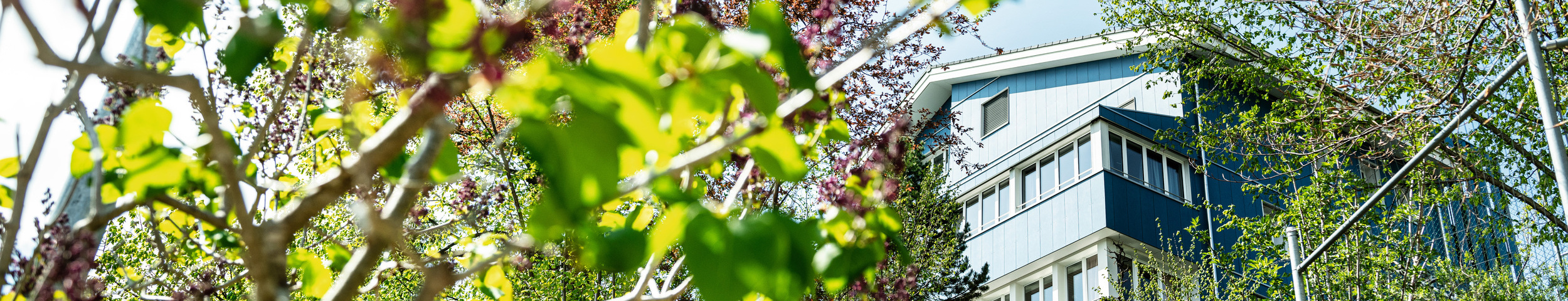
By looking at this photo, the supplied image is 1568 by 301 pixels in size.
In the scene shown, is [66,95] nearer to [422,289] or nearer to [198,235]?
[422,289]

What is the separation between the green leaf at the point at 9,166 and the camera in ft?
5.37

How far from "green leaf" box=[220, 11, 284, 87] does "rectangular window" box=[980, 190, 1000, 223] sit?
16764 millimetres

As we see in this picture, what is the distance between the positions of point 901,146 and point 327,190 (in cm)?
129

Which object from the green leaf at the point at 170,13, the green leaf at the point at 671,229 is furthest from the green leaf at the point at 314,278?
the green leaf at the point at 671,229

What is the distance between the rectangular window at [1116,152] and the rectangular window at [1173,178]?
41.4 inches

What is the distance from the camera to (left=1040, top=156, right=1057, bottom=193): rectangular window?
1612 centimetres

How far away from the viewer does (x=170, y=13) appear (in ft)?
3.11

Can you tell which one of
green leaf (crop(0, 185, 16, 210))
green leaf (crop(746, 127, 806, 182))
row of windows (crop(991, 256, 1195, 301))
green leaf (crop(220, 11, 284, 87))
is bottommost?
green leaf (crop(746, 127, 806, 182))

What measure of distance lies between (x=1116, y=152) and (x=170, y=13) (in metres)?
15.8

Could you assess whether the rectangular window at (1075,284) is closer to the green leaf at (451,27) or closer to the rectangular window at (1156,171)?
the rectangular window at (1156,171)

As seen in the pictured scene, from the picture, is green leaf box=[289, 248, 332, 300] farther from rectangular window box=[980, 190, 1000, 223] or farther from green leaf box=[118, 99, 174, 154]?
rectangular window box=[980, 190, 1000, 223]

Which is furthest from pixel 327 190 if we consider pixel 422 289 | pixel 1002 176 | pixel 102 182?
pixel 1002 176

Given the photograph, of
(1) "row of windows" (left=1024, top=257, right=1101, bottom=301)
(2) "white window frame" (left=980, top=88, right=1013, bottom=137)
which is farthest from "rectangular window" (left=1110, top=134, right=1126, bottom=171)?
(2) "white window frame" (left=980, top=88, right=1013, bottom=137)

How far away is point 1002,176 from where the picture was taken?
57.1ft
